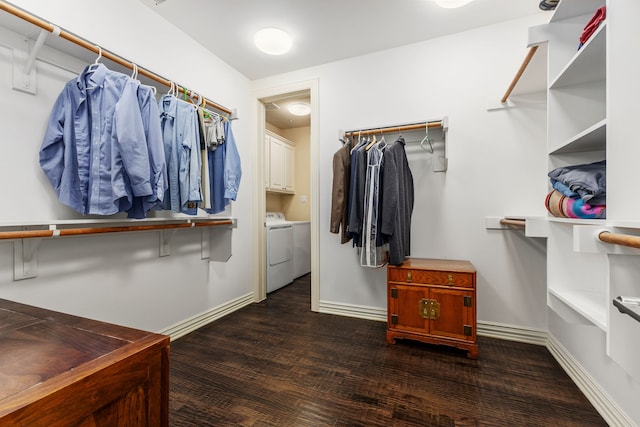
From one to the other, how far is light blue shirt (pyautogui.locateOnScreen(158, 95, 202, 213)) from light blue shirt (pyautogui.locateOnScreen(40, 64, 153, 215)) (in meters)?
0.29

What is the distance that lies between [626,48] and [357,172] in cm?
145

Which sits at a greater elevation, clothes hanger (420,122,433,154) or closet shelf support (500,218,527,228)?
clothes hanger (420,122,433,154)

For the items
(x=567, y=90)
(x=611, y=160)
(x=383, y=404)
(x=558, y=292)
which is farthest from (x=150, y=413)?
(x=567, y=90)

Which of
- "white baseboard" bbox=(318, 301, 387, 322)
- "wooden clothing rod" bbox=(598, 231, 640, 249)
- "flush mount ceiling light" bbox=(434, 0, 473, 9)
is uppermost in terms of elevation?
"flush mount ceiling light" bbox=(434, 0, 473, 9)

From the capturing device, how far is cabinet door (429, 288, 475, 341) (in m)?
1.85

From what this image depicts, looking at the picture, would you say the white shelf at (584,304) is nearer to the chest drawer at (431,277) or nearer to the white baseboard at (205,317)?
the chest drawer at (431,277)

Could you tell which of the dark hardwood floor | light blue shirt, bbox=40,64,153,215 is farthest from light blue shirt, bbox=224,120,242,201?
the dark hardwood floor

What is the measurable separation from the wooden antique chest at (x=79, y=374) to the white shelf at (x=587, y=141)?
154 cm

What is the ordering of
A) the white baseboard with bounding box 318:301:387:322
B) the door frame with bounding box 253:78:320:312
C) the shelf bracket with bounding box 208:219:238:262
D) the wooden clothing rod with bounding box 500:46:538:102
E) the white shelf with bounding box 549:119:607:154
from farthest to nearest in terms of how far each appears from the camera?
the door frame with bounding box 253:78:320:312
the white baseboard with bounding box 318:301:387:322
the shelf bracket with bounding box 208:219:238:262
the wooden clothing rod with bounding box 500:46:538:102
the white shelf with bounding box 549:119:607:154

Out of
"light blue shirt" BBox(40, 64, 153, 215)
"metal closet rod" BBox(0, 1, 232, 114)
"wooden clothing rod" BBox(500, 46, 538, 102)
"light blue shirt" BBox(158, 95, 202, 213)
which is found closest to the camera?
"metal closet rod" BBox(0, 1, 232, 114)

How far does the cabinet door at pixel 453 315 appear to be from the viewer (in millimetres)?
1846

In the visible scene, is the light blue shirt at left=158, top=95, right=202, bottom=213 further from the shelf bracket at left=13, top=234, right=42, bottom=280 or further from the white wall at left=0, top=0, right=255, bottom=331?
the shelf bracket at left=13, top=234, right=42, bottom=280

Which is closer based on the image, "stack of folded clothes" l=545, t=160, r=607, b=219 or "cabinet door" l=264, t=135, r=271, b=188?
"stack of folded clothes" l=545, t=160, r=607, b=219

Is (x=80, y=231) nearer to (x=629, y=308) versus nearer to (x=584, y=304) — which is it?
(x=629, y=308)
